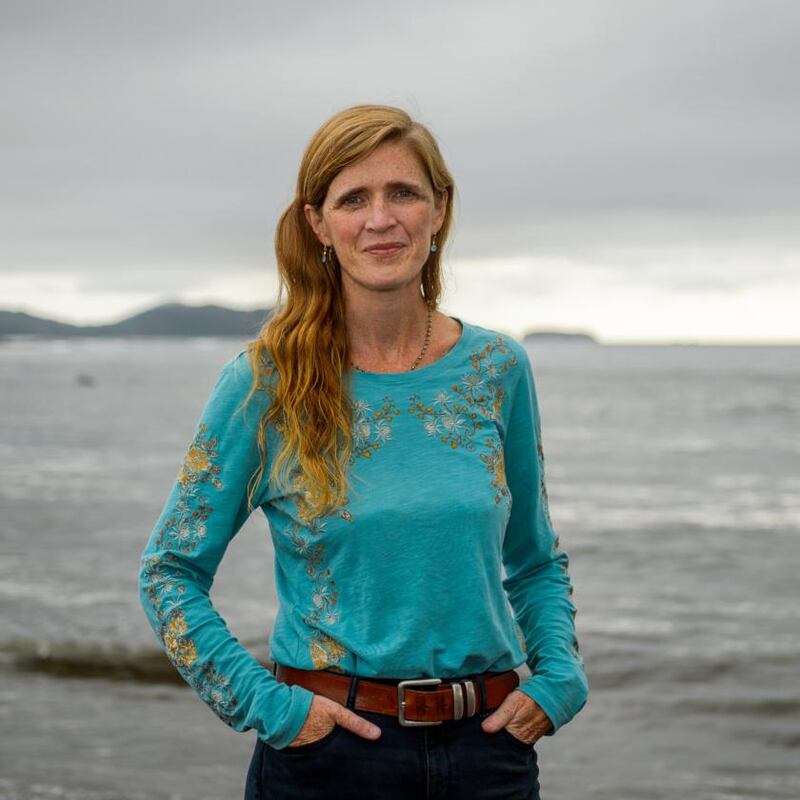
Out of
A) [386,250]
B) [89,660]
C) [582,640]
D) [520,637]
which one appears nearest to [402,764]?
[520,637]

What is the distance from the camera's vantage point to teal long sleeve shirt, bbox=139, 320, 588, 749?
235 cm

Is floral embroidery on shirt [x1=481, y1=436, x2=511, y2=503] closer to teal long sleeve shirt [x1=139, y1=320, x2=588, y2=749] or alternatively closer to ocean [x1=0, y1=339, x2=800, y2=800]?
teal long sleeve shirt [x1=139, y1=320, x2=588, y2=749]

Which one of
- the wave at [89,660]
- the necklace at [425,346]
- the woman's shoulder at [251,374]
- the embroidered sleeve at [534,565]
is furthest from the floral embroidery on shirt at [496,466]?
the wave at [89,660]

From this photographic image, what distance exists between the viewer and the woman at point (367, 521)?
2.34 metres

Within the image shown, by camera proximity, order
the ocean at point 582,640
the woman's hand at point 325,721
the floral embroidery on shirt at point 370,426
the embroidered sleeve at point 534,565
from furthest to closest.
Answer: the ocean at point 582,640 → the embroidered sleeve at point 534,565 → the floral embroidery on shirt at point 370,426 → the woman's hand at point 325,721

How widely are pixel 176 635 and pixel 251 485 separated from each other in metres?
0.34

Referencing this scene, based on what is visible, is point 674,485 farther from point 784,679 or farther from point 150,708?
point 150,708

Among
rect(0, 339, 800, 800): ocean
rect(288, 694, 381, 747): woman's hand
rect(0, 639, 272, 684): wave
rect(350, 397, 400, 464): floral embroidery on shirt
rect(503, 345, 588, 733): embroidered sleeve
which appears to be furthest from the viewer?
rect(0, 639, 272, 684): wave

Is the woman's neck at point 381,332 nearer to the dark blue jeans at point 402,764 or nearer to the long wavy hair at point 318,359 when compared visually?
the long wavy hair at point 318,359

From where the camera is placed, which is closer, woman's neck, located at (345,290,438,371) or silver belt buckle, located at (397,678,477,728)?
silver belt buckle, located at (397,678,477,728)

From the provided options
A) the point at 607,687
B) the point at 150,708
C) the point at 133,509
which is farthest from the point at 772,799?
the point at 133,509

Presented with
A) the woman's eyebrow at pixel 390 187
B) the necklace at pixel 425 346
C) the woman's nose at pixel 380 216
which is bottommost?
the necklace at pixel 425 346

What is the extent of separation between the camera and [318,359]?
2475mm

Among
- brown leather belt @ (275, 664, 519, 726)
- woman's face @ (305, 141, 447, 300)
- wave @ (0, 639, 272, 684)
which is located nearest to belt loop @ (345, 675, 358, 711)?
brown leather belt @ (275, 664, 519, 726)
